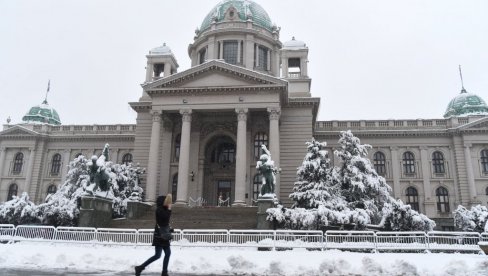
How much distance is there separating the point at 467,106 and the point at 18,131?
50419mm

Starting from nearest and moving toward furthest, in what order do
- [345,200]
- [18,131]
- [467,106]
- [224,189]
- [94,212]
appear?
[94,212]
[345,200]
[224,189]
[467,106]
[18,131]

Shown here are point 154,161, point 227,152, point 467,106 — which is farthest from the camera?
point 467,106

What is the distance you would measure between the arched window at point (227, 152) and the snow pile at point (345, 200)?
34.5ft

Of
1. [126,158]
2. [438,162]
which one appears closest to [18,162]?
[126,158]

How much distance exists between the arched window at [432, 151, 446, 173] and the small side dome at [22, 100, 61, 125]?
45257mm

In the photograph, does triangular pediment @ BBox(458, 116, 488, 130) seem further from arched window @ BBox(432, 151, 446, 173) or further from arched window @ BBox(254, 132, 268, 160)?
arched window @ BBox(254, 132, 268, 160)

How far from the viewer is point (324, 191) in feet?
83.0

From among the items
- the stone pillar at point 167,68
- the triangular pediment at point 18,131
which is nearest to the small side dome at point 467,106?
the stone pillar at point 167,68

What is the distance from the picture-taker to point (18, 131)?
46344 millimetres

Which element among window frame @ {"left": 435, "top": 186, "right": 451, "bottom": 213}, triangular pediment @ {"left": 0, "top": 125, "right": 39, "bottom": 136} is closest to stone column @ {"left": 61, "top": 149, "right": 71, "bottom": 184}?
triangular pediment @ {"left": 0, "top": 125, "right": 39, "bottom": 136}

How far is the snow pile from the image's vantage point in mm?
22859

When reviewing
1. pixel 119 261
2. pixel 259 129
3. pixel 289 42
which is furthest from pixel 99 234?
pixel 289 42

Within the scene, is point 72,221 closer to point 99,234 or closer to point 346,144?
point 99,234

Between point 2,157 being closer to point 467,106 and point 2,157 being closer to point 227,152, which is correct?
point 227,152
